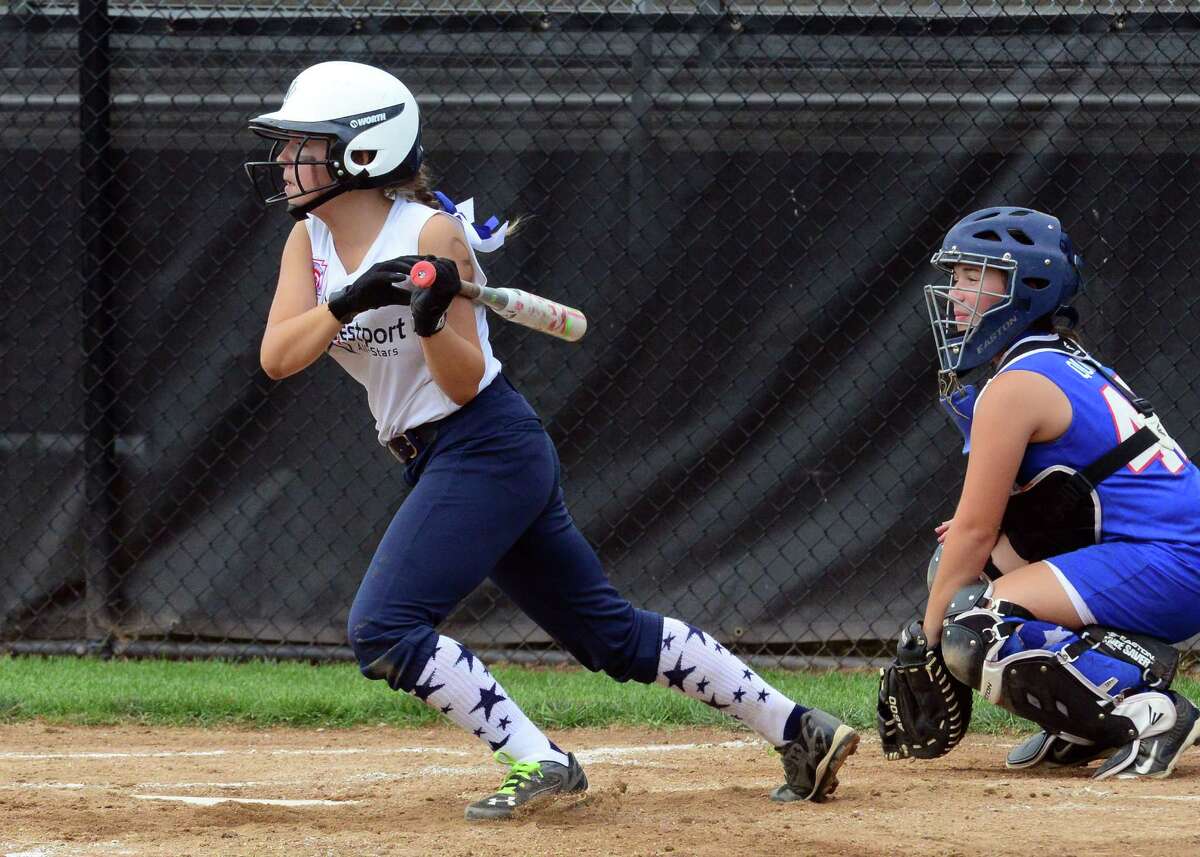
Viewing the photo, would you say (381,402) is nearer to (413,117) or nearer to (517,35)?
(413,117)

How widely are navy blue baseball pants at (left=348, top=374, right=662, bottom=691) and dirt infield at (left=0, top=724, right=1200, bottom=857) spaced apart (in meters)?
0.37

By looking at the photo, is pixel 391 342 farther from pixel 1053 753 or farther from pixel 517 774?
pixel 1053 753

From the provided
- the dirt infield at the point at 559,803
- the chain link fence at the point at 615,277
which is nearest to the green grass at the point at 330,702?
the dirt infield at the point at 559,803

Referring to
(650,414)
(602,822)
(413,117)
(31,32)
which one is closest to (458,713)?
(602,822)

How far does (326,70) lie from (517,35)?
244 cm

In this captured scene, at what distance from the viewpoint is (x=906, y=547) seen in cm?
566

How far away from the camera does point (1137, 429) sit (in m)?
3.68

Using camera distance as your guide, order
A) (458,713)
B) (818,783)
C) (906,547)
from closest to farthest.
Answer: (458,713)
(818,783)
(906,547)

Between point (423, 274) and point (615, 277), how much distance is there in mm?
2742

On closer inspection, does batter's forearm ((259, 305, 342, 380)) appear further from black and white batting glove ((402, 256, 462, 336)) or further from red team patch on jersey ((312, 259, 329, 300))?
black and white batting glove ((402, 256, 462, 336))

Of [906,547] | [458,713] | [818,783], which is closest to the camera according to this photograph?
[458,713]

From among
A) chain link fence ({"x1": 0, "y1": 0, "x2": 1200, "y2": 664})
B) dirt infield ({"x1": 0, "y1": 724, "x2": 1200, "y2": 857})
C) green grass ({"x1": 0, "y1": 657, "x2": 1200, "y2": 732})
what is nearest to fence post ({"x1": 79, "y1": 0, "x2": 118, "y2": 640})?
chain link fence ({"x1": 0, "y1": 0, "x2": 1200, "y2": 664})

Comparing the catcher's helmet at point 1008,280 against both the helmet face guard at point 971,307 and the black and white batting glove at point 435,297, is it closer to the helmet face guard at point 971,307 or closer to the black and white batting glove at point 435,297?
the helmet face guard at point 971,307

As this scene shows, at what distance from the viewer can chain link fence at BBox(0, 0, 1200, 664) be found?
18.2 ft
